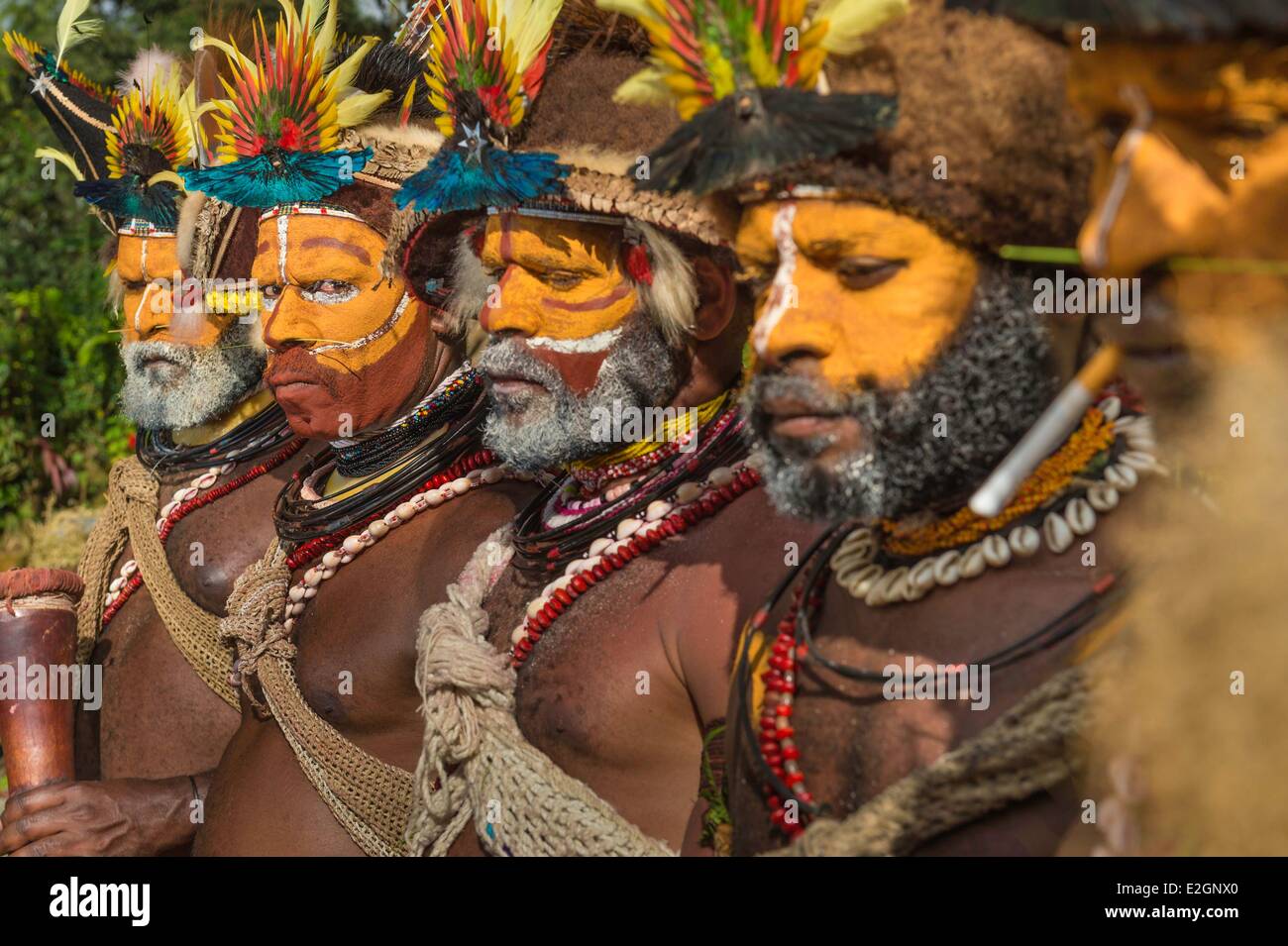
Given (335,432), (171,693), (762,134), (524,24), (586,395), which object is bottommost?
(171,693)

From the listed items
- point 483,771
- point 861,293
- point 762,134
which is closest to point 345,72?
point 483,771

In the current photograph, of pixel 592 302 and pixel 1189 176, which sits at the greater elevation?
pixel 1189 176

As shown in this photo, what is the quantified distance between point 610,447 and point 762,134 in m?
1.18

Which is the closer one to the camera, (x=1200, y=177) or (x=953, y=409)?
(x=1200, y=177)

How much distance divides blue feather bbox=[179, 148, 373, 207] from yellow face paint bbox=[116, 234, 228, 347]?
1119 millimetres

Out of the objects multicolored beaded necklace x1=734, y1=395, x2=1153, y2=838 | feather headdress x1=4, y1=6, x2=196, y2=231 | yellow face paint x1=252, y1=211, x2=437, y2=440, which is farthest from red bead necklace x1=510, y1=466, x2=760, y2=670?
feather headdress x1=4, y1=6, x2=196, y2=231

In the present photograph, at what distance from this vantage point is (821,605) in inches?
104

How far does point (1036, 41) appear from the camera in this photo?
215cm

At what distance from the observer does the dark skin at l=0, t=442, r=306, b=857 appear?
4.36 meters

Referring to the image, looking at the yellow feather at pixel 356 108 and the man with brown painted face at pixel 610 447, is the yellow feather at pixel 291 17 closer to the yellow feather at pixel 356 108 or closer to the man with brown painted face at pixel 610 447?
the yellow feather at pixel 356 108

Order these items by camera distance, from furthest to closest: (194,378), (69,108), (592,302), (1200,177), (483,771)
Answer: (69,108) < (194,378) < (592,302) < (483,771) < (1200,177)

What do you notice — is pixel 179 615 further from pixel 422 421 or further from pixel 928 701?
pixel 928 701

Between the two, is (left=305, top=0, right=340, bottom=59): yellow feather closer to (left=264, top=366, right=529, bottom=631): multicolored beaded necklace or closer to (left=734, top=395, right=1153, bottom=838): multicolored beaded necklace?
(left=264, top=366, right=529, bottom=631): multicolored beaded necklace
